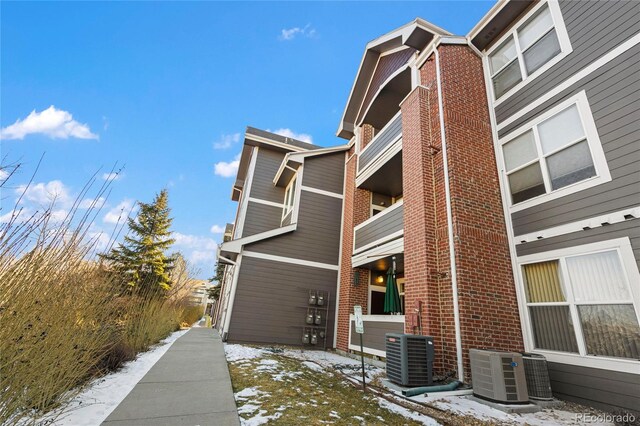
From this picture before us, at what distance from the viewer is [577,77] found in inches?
216

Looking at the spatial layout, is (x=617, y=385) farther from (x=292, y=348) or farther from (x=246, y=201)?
(x=246, y=201)

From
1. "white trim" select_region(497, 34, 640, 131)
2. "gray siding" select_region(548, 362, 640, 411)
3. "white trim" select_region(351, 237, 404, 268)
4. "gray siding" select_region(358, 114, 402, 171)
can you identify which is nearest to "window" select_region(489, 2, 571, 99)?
"white trim" select_region(497, 34, 640, 131)

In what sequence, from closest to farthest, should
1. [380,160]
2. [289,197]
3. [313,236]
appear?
[380,160] → [313,236] → [289,197]

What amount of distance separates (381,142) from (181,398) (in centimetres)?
885

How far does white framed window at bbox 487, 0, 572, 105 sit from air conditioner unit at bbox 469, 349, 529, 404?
20.7 ft

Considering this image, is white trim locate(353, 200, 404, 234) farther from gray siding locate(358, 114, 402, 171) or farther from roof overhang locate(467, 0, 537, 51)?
roof overhang locate(467, 0, 537, 51)

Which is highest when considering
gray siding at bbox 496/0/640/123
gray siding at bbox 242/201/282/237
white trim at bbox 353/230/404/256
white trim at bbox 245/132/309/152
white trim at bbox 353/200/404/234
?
white trim at bbox 245/132/309/152

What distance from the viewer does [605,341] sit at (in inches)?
170

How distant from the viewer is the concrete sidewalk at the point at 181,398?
293 cm

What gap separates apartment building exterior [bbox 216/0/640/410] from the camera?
4.42 m

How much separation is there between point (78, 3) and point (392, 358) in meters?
14.5

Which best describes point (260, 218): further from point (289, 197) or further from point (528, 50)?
point (528, 50)

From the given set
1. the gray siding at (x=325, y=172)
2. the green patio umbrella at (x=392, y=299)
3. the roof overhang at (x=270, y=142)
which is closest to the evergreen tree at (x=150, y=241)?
the roof overhang at (x=270, y=142)

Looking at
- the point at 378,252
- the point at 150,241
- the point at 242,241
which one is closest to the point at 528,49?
the point at 378,252
